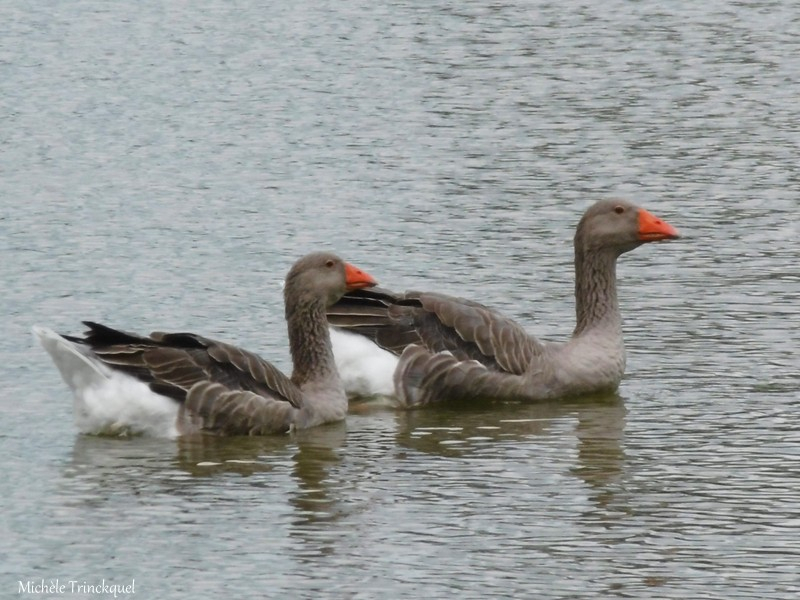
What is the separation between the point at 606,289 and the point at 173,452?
3.61 m

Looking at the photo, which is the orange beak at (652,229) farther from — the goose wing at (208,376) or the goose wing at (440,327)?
the goose wing at (208,376)

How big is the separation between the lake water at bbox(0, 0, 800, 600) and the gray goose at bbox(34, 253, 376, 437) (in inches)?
7.2

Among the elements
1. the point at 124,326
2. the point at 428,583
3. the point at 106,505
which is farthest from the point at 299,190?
the point at 428,583

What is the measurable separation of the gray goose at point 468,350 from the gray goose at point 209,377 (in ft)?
2.19

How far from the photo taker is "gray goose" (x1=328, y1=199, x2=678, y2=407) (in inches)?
510

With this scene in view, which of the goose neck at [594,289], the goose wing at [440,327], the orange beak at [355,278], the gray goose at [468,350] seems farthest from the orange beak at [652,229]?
the orange beak at [355,278]

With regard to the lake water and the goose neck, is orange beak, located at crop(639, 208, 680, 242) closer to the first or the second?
the goose neck

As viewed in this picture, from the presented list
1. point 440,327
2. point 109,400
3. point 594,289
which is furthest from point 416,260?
point 109,400

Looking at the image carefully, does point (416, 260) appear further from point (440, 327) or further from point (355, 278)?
point (355, 278)

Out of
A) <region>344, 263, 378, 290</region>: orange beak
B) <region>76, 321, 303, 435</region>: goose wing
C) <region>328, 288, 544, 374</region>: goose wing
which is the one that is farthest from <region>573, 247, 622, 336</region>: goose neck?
<region>76, 321, 303, 435</region>: goose wing

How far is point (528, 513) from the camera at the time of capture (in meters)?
10.2

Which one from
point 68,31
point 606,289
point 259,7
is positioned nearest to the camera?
point 606,289

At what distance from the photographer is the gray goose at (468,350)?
12.9 metres

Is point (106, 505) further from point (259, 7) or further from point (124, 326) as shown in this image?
point (259, 7)
